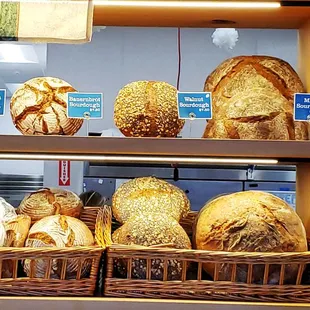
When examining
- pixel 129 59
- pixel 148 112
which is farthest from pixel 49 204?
pixel 129 59

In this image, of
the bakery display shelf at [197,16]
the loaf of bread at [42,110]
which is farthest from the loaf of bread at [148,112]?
the bakery display shelf at [197,16]

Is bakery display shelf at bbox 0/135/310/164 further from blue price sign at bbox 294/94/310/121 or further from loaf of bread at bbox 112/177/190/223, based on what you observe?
loaf of bread at bbox 112/177/190/223

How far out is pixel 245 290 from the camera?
47.6 inches

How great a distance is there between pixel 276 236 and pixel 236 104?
0.34m

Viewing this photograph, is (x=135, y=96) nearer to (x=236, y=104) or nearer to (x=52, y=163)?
(x=236, y=104)

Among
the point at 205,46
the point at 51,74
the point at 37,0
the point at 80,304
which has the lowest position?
the point at 80,304

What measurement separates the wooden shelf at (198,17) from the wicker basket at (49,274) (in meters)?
0.64

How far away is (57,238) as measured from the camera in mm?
1233

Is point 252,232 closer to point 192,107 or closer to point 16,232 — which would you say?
point 192,107

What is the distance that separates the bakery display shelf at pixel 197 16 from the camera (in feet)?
4.63

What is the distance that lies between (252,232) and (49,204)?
53cm

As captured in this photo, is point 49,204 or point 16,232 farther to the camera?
point 49,204

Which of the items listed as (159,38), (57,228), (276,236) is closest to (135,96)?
(57,228)

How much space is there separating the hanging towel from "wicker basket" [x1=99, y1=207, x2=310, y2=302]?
49 centimetres
